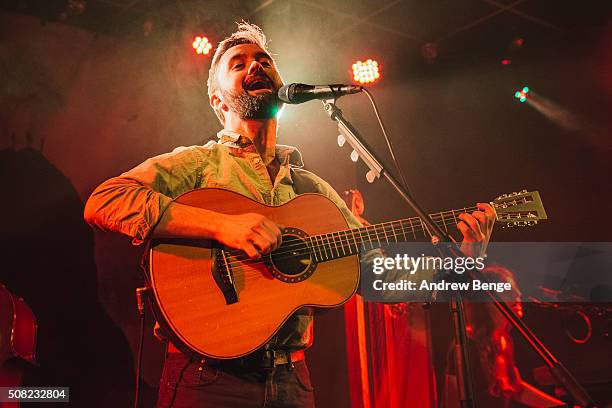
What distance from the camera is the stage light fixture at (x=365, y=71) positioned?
5.05 m

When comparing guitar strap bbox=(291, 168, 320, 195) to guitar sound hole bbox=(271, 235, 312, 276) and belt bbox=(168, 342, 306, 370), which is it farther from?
belt bbox=(168, 342, 306, 370)

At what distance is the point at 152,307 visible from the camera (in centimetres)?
Result: 192

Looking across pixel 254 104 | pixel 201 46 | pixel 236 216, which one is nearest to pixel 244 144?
pixel 254 104

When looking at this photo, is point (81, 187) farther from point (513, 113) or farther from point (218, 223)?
point (513, 113)

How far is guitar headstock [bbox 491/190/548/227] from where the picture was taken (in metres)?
2.22

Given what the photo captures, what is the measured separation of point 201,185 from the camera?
2352 millimetres

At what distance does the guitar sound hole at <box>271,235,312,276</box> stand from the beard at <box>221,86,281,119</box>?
0.82 m

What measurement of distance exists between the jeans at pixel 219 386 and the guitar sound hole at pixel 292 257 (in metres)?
0.41

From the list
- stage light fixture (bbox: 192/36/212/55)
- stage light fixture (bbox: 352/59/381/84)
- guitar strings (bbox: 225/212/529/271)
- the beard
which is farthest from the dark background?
the beard

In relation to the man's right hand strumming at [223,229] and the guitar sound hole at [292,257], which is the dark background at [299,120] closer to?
the man's right hand strumming at [223,229]

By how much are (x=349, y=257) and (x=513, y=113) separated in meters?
4.11

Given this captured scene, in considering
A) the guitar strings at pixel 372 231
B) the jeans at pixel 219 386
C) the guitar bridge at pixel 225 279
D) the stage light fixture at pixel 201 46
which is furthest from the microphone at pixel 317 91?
the stage light fixture at pixel 201 46

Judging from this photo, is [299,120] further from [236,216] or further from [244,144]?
[236,216]

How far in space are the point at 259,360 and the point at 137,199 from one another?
0.81 meters
